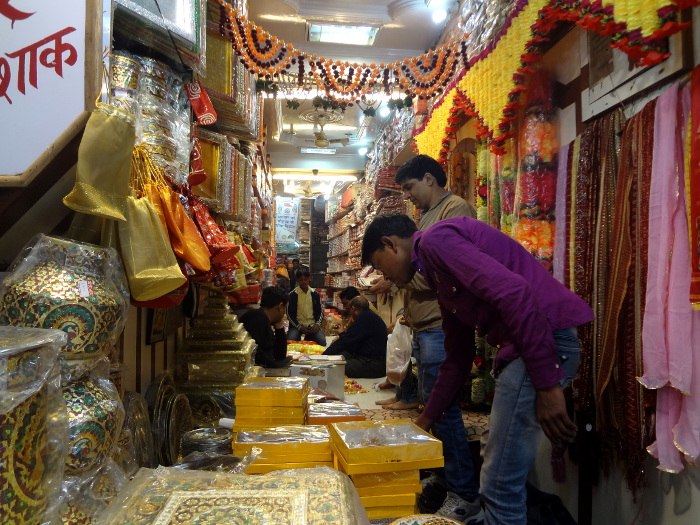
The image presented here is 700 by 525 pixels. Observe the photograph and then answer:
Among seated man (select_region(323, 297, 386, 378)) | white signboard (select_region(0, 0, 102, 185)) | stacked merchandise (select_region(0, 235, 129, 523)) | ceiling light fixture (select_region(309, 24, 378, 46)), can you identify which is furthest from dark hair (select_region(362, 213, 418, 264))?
ceiling light fixture (select_region(309, 24, 378, 46))

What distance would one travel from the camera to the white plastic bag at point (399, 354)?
4367mm

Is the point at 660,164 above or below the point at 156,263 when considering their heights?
above

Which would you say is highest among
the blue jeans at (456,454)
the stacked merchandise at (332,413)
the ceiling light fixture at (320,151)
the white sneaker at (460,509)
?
the ceiling light fixture at (320,151)

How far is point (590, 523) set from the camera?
85.2 inches

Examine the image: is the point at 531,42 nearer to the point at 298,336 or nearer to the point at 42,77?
the point at 42,77

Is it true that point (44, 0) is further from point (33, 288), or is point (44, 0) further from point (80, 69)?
point (33, 288)

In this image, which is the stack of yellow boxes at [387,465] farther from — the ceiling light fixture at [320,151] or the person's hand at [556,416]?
the ceiling light fixture at [320,151]

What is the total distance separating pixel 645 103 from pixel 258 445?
6.24 feet

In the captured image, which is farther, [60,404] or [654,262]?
[654,262]

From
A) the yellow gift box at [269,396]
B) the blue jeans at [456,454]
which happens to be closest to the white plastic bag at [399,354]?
the blue jeans at [456,454]

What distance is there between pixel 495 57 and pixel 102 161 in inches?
93.9

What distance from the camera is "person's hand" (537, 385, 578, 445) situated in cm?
131

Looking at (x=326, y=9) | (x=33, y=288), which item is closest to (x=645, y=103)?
(x=33, y=288)

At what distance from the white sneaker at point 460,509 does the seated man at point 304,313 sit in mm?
5417
